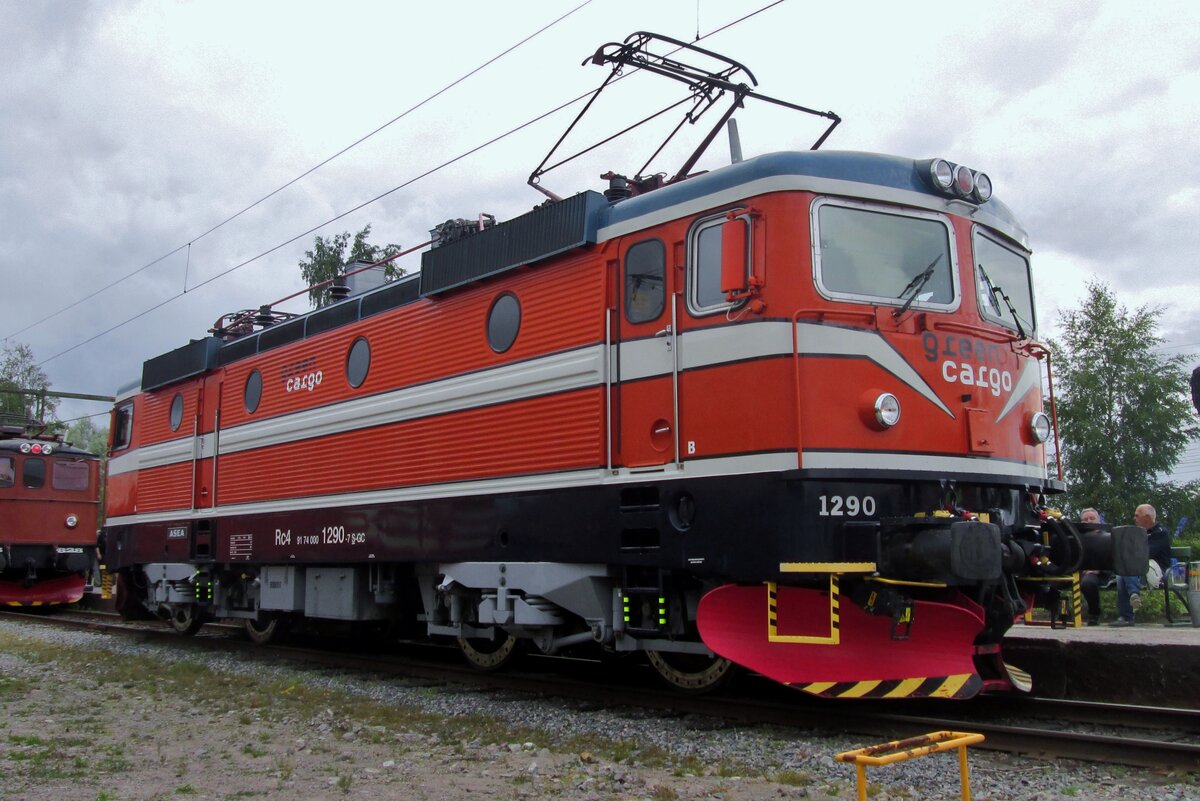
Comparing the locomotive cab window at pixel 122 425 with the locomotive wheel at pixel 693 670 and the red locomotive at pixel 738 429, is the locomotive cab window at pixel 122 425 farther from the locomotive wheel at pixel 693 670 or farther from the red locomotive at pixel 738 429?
the locomotive wheel at pixel 693 670

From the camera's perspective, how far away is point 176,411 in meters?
14.4

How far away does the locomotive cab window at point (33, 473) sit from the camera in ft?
71.4

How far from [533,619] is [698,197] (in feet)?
11.4

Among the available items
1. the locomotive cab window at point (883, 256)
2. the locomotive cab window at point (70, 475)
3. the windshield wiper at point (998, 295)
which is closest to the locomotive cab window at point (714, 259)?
the locomotive cab window at point (883, 256)

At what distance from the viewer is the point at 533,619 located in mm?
8289

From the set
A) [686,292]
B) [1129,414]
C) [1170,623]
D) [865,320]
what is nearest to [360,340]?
[686,292]

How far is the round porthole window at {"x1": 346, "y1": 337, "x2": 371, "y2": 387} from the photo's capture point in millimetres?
10628

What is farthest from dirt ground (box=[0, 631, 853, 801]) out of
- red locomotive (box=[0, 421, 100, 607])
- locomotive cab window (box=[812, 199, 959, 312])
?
red locomotive (box=[0, 421, 100, 607])

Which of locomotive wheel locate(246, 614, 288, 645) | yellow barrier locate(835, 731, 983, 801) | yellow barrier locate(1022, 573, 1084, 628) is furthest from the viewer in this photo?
locomotive wheel locate(246, 614, 288, 645)

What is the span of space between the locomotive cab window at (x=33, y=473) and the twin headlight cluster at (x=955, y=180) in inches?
798

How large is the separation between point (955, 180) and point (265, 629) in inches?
396

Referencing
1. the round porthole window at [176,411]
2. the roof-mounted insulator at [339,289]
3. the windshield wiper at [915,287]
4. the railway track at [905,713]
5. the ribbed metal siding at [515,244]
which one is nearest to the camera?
the railway track at [905,713]

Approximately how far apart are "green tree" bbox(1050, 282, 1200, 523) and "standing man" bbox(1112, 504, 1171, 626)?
66.3 feet

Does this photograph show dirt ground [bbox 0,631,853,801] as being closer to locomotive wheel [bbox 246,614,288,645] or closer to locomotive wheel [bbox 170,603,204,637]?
locomotive wheel [bbox 246,614,288,645]
